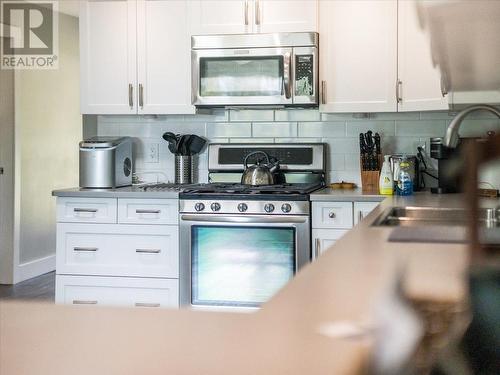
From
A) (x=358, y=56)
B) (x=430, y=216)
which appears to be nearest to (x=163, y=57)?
(x=358, y=56)

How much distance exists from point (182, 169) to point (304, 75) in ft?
3.35

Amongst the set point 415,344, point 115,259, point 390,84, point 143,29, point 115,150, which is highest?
point 143,29

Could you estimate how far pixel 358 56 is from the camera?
394cm

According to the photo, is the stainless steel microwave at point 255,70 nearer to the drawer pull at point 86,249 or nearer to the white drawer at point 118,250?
the white drawer at point 118,250

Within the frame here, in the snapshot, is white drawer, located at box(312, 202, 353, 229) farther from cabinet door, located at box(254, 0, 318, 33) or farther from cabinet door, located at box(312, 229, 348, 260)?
cabinet door, located at box(254, 0, 318, 33)

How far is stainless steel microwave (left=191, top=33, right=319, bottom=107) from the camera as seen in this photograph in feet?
12.9

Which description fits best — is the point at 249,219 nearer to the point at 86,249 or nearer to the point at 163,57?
the point at 86,249

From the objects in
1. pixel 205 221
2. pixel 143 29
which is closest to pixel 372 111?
pixel 205 221

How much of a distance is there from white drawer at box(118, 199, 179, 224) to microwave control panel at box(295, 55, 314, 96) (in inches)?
38.3

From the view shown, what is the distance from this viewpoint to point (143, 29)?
4219 millimetres

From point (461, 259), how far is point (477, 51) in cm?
96

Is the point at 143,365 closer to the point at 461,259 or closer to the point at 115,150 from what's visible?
the point at 461,259

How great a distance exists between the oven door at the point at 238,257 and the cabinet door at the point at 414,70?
93cm

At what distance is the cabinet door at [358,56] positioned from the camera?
390 cm
